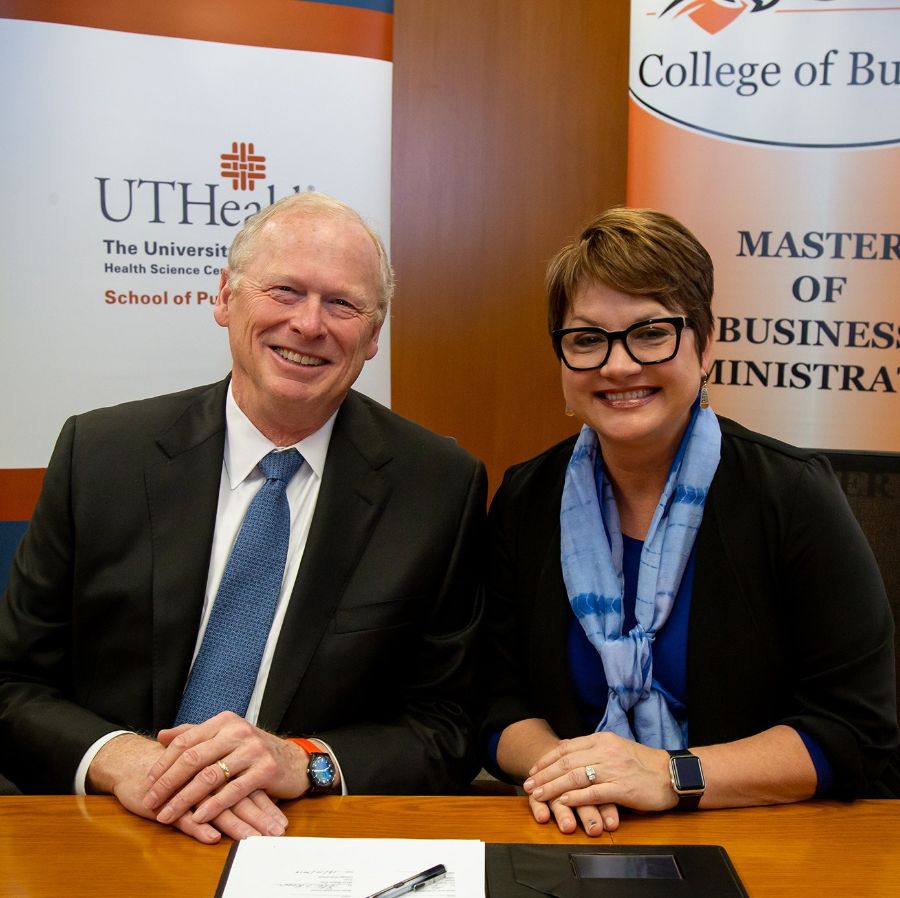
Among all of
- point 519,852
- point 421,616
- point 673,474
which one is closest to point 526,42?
point 673,474

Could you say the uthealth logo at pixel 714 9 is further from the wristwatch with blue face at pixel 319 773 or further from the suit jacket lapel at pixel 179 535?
the wristwatch with blue face at pixel 319 773

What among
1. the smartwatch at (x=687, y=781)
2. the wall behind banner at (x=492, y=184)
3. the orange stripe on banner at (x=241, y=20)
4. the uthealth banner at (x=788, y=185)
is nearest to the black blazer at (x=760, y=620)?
the smartwatch at (x=687, y=781)

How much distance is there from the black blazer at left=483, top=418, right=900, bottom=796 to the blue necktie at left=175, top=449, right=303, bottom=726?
1.53 feet

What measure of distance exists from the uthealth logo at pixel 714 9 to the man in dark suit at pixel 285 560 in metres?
1.58

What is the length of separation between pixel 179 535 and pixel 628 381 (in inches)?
35.5

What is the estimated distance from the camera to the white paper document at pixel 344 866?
1.17 metres

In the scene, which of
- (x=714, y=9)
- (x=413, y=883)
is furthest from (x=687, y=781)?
(x=714, y=9)

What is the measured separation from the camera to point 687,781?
1.47 metres

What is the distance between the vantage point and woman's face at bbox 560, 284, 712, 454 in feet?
5.78

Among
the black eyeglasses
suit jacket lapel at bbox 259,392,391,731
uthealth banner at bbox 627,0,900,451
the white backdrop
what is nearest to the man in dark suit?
suit jacket lapel at bbox 259,392,391,731

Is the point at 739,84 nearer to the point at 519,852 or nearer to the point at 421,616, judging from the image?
the point at 421,616

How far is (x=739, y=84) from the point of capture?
2936mm

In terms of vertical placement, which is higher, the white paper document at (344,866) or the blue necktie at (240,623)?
→ the blue necktie at (240,623)

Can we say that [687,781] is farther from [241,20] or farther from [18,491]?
[241,20]
